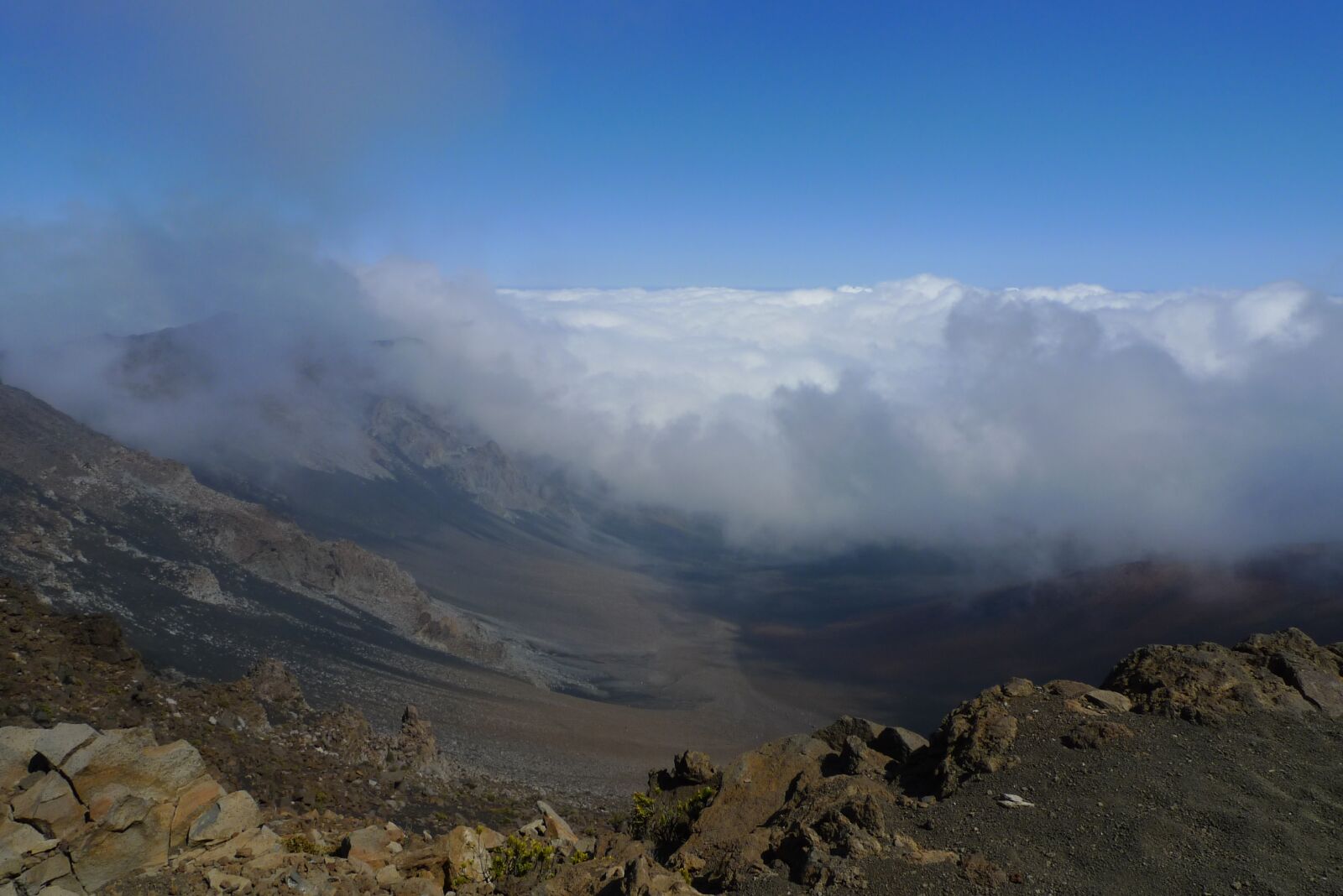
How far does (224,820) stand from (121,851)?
4.42 ft

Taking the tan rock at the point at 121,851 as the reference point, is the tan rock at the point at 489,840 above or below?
below

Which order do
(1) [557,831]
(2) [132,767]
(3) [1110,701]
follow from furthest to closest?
1. (1) [557,831]
2. (3) [1110,701]
3. (2) [132,767]

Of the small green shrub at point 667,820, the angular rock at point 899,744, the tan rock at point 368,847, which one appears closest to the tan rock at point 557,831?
the small green shrub at point 667,820

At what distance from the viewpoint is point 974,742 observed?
1180 cm

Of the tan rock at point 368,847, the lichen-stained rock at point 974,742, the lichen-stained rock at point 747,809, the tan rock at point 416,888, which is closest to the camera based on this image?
the lichen-stained rock at point 747,809

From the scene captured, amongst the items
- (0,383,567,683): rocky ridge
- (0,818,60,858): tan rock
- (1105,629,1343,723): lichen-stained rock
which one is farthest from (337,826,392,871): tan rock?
(0,383,567,683): rocky ridge

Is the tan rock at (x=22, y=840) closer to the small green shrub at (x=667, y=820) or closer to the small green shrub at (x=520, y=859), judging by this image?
the small green shrub at (x=520, y=859)

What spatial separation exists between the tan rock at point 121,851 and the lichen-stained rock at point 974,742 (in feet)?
36.3

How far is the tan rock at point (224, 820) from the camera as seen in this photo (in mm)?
11547

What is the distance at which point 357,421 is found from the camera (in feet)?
411

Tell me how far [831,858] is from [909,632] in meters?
94.8

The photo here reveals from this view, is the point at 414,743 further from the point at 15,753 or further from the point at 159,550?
the point at 159,550

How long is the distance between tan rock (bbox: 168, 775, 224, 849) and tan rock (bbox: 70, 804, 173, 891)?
9.4 inches

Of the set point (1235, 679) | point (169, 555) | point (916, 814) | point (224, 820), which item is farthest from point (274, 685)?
point (1235, 679)
